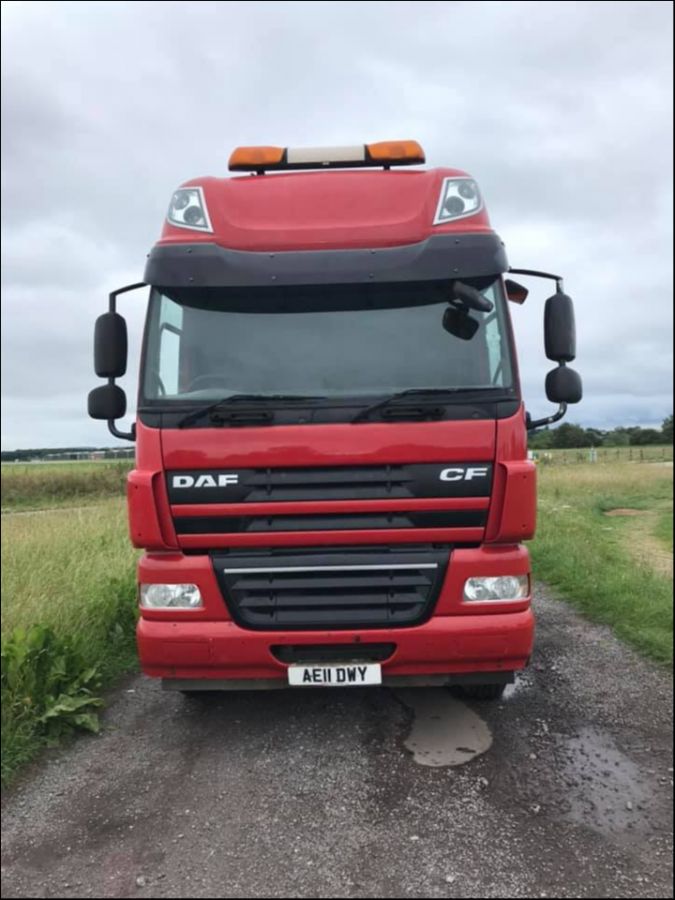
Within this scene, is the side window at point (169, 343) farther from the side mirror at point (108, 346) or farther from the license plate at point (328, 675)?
the license plate at point (328, 675)

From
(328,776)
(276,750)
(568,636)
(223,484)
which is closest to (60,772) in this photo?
(276,750)

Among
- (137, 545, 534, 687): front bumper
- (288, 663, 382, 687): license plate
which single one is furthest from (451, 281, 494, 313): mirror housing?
(288, 663, 382, 687): license plate

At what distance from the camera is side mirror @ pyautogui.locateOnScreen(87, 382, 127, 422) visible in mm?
3996

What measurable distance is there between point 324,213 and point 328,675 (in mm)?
2496

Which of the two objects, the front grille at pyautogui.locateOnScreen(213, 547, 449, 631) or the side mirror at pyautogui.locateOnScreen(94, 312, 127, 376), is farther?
the side mirror at pyautogui.locateOnScreen(94, 312, 127, 376)

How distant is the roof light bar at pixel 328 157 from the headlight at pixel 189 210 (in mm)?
740

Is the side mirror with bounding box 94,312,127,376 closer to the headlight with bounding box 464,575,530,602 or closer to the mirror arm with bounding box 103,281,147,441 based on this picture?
the mirror arm with bounding box 103,281,147,441

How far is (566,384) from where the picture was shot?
13.0 feet

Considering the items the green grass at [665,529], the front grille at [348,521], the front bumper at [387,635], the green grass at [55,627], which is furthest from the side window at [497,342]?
the green grass at [665,529]

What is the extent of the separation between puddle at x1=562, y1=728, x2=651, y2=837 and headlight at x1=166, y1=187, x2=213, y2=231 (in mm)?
3381

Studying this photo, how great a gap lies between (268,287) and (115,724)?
2698 millimetres

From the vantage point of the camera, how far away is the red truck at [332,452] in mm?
3359

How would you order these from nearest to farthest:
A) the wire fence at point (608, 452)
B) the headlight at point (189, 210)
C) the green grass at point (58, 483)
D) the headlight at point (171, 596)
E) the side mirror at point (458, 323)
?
1. the headlight at point (171, 596)
2. the side mirror at point (458, 323)
3. the headlight at point (189, 210)
4. the wire fence at point (608, 452)
5. the green grass at point (58, 483)

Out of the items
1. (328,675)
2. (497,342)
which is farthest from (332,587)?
(497,342)
